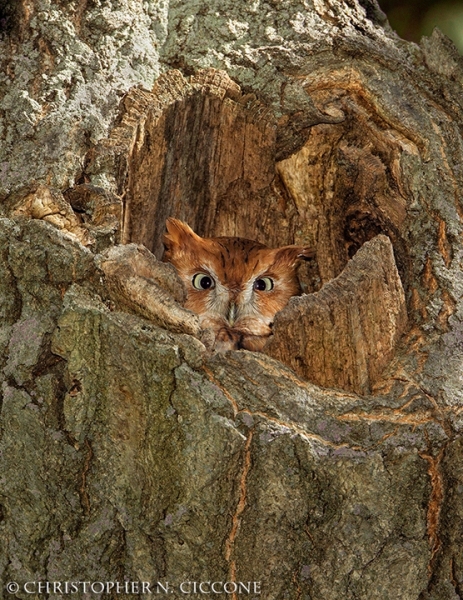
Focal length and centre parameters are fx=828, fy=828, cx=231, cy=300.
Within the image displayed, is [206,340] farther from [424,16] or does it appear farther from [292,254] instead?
[424,16]

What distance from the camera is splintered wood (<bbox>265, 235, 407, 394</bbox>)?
2436mm

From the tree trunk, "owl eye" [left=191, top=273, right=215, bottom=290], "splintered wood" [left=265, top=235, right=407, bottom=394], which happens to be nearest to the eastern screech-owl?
"owl eye" [left=191, top=273, right=215, bottom=290]

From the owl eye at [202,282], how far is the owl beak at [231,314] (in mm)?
188

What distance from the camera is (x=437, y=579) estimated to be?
2.19m

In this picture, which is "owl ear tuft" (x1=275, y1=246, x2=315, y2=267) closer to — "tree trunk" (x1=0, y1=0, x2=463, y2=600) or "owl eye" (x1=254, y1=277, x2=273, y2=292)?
"owl eye" (x1=254, y1=277, x2=273, y2=292)

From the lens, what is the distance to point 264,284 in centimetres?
365

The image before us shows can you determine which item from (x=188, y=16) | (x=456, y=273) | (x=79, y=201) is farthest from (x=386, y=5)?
(x=79, y=201)

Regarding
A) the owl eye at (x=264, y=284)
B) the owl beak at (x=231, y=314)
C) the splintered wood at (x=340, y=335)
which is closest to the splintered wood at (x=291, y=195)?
the splintered wood at (x=340, y=335)

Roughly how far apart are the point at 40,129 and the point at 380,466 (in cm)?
152

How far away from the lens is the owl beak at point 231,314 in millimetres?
3375

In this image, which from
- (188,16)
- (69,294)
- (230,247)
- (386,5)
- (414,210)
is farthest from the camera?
(386,5)

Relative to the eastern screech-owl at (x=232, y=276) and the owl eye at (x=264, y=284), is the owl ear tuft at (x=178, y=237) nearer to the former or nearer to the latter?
the eastern screech-owl at (x=232, y=276)

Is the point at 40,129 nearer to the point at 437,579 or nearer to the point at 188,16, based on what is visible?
the point at 188,16

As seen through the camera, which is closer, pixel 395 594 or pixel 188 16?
pixel 395 594
